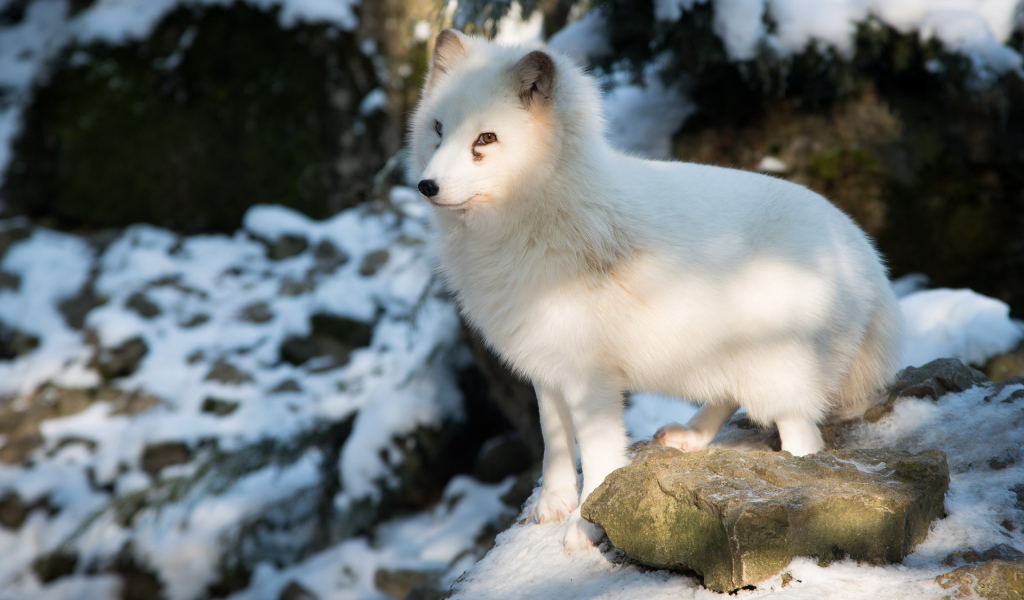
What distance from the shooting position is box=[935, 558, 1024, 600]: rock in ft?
4.80

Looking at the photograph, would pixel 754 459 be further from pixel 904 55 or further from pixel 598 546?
pixel 904 55

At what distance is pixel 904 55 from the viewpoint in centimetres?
439

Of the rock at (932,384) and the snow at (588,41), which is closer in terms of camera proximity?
the rock at (932,384)

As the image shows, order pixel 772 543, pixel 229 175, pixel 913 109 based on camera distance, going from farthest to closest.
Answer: pixel 229 175 → pixel 913 109 → pixel 772 543

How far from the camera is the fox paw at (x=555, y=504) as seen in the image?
2.35 metres

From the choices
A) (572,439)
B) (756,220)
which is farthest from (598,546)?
(756,220)

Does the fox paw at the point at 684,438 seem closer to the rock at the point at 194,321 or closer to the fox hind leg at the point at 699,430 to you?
the fox hind leg at the point at 699,430

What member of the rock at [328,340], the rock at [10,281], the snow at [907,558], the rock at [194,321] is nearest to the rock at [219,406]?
the rock at [328,340]

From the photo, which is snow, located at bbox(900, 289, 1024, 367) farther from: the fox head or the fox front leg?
the fox head

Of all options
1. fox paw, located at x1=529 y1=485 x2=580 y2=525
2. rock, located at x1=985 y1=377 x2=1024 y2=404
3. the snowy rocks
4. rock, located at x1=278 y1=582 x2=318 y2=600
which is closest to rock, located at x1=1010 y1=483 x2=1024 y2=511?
the snowy rocks

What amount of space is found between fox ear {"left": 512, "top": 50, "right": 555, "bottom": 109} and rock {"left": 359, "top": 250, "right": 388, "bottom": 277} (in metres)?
5.21

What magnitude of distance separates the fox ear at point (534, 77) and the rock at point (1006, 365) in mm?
2802

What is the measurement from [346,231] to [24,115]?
4.37 meters

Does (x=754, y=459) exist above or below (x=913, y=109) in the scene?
below
